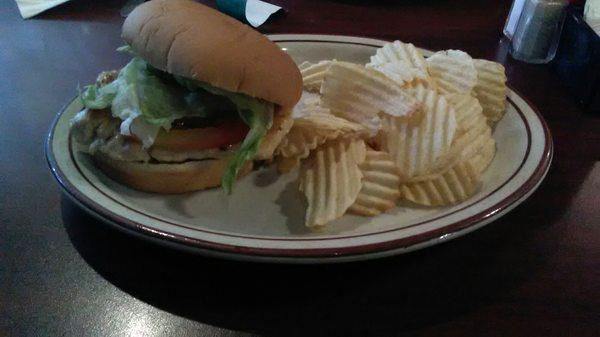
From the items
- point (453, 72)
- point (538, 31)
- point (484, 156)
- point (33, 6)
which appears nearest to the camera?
point (484, 156)

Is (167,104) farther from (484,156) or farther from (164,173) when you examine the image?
(484,156)

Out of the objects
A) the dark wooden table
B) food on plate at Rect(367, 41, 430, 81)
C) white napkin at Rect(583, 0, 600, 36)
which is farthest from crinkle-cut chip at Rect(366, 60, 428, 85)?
white napkin at Rect(583, 0, 600, 36)

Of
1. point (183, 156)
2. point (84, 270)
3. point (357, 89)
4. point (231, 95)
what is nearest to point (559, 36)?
point (357, 89)

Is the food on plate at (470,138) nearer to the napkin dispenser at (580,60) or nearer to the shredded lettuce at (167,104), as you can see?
the shredded lettuce at (167,104)

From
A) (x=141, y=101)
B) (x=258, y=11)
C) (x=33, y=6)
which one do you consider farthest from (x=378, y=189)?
(x=33, y=6)

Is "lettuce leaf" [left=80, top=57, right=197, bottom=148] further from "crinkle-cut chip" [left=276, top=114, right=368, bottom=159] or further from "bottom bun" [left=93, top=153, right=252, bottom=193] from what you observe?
"crinkle-cut chip" [left=276, top=114, right=368, bottom=159]

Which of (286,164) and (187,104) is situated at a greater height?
(187,104)

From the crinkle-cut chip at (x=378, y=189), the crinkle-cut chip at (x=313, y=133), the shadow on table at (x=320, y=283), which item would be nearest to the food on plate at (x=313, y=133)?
the crinkle-cut chip at (x=313, y=133)
